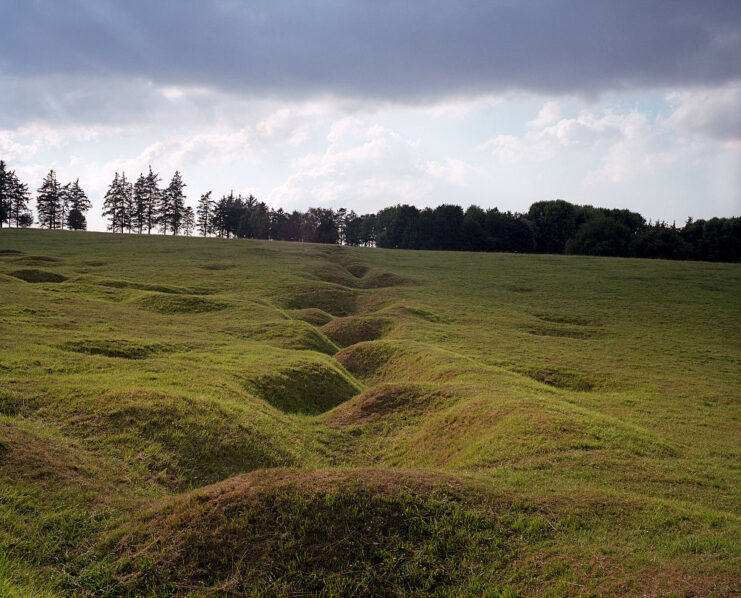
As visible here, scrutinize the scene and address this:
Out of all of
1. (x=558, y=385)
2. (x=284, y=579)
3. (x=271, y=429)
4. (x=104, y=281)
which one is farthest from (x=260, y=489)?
(x=104, y=281)

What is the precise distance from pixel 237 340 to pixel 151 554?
17.5 m

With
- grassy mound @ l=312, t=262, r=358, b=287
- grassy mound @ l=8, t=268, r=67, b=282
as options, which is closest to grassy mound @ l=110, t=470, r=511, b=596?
grassy mound @ l=8, t=268, r=67, b=282

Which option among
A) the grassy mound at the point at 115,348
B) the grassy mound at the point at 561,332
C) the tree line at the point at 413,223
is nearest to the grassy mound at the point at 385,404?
the grassy mound at the point at 115,348

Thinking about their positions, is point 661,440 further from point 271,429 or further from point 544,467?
point 271,429

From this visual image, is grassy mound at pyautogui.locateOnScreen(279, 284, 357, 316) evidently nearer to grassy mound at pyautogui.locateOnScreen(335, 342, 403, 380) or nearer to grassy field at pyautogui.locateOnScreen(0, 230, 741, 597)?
grassy field at pyautogui.locateOnScreen(0, 230, 741, 597)

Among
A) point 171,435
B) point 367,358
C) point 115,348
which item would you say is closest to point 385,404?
point 171,435

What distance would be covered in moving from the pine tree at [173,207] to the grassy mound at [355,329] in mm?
81931

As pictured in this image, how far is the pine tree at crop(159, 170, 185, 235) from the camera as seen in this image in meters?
101

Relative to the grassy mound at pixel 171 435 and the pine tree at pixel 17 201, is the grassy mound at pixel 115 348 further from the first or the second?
the pine tree at pixel 17 201

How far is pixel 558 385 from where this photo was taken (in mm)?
20359

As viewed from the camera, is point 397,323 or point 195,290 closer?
point 397,323

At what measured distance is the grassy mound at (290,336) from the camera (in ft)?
78.8

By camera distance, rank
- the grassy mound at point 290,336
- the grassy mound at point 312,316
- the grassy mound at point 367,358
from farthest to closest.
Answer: the grassy mound at point 312,316
the grassy mound at point 290,336
the grassy mound at point 367,358

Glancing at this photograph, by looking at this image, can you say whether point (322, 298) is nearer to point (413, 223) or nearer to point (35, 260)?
point (35, 260)
